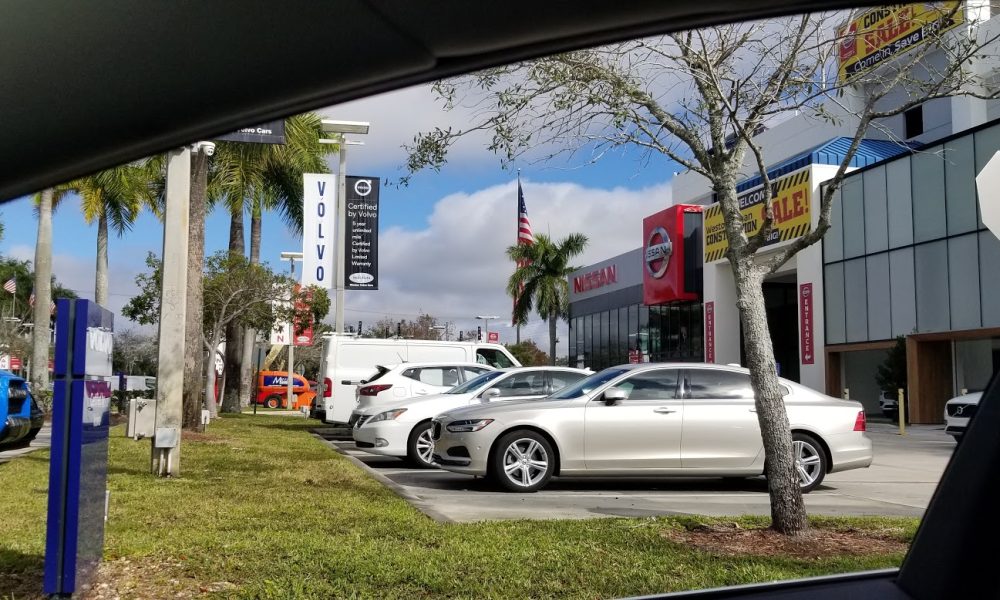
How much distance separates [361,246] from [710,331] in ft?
67.8

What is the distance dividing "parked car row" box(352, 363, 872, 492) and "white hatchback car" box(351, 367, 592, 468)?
276 cm

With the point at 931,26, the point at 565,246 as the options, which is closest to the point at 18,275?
the point at 565,246

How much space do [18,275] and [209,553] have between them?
73421mm

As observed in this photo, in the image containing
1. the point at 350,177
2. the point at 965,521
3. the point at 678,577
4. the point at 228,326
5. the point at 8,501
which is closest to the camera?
the point at 965,521

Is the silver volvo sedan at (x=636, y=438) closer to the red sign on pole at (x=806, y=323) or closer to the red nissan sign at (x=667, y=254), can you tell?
the red sign on pole at (x=806, y=323)

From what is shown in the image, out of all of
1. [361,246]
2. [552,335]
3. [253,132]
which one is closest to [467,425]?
[253,132]

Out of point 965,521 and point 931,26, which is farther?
point 931,26

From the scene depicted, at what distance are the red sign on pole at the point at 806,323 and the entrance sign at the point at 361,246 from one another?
58.4ft

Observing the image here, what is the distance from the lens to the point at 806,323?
35156 mm

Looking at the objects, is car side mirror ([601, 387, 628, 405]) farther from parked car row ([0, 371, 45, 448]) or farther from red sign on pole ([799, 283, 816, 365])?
red sign on pole ([799, 283, 816, 365])

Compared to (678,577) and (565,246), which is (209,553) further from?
(565,246)

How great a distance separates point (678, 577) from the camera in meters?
5.87

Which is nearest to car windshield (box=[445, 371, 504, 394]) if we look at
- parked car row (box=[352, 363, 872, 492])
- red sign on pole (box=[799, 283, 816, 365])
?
parked car row (box=[352, 363, 872, 492])

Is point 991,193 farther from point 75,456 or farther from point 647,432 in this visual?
point 647,432
